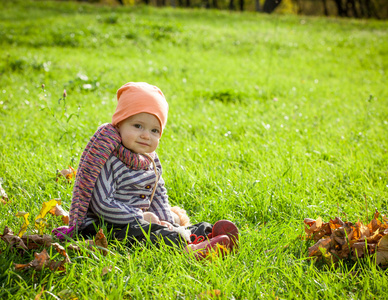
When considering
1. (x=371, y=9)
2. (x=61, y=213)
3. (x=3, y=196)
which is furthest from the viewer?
(x=371, y=9)

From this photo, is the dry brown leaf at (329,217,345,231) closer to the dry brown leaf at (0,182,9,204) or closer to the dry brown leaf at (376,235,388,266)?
the dry brown leaf at (376,235,388,266)

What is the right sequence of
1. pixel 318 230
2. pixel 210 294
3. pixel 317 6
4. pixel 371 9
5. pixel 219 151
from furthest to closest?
pixel 317 6
pixel 371 9
pixel 219 151
pixel 318 230
pixel 210 294

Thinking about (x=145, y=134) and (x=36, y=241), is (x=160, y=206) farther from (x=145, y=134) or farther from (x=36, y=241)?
(x=36, y=241)

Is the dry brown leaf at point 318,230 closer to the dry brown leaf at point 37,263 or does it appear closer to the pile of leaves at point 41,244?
the pile of leaves at point 41,244

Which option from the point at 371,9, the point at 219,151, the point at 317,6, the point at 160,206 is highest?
the point at 317,6

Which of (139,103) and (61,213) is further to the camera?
(61,213)

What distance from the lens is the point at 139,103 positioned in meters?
2.16

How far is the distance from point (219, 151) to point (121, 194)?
64.4 inches

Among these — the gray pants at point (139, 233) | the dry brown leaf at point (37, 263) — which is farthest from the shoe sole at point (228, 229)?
the dry brown leaf at point (37, 263)

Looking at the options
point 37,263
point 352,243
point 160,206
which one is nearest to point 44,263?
point 37,263

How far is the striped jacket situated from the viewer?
2170 millimetres

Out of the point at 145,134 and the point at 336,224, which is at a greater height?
the point at 145,134

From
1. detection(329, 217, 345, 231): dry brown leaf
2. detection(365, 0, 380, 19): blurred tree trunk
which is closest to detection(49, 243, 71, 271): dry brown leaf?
detection(329, 217, 345, 231): dry brown leaf

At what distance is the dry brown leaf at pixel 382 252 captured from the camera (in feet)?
6.45
